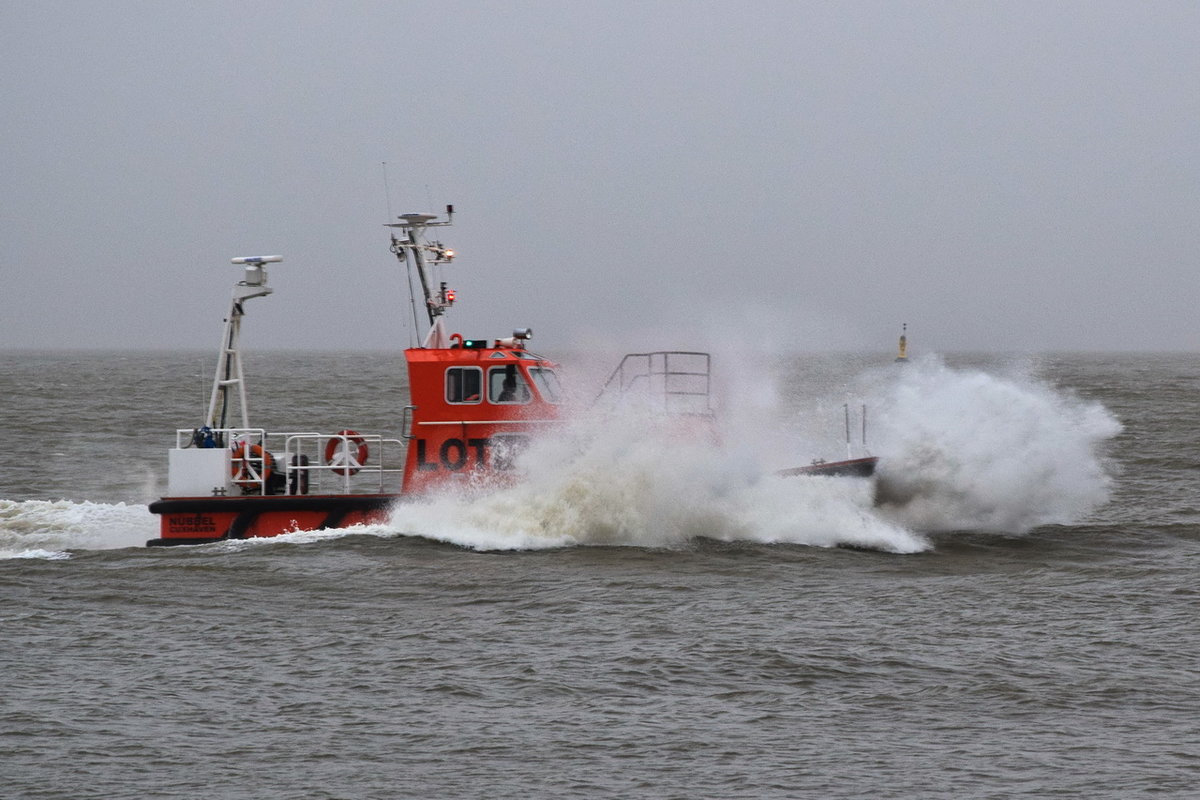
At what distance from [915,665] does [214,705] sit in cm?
513

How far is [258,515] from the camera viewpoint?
15.5 metres

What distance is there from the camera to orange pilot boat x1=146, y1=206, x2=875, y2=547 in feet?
50.9

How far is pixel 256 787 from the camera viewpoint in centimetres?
793

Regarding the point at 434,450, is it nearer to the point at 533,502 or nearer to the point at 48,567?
the point at 533,502

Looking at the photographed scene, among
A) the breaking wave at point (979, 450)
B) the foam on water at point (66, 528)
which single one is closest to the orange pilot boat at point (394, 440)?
the foam on water at point (66, 528)

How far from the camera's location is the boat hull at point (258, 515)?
15.4 meters

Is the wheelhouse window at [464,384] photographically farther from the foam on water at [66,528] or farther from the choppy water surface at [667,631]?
the foam on water at [66,528]

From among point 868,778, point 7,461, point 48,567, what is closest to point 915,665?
point 868,778

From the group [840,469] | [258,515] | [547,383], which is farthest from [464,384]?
[840,469]

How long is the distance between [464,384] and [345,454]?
1573 millimetres

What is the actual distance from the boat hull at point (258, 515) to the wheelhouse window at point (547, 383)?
2065mm

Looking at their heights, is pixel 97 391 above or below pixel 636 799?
above

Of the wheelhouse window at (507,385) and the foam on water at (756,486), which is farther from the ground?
the wheelhouse window at (507,385)

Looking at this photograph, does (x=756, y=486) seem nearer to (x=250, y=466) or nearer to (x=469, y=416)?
(x=469, y=416)
